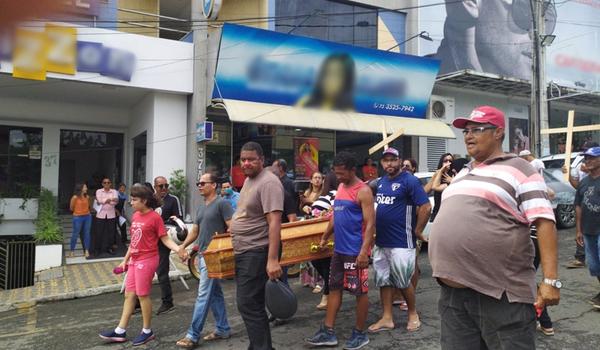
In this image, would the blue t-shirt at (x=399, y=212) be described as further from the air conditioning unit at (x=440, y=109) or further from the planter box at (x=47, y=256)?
the air conditioning unit at (x=440, y=109)

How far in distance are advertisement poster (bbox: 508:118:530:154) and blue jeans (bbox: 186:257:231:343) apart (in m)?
16.6

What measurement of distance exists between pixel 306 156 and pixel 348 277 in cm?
1030

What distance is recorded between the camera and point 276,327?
5.12m

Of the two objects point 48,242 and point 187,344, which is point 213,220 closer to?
point 187,344

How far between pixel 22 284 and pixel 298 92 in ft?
26.1

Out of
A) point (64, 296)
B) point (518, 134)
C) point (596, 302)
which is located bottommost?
point (64, 296)

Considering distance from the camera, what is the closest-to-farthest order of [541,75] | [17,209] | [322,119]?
[17,209], [322,119], [541,75]

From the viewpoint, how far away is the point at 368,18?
52.2ft

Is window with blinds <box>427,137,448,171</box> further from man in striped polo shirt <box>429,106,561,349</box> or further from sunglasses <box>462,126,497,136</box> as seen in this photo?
man in striped polo shirt <box>429,106,561,349</box>

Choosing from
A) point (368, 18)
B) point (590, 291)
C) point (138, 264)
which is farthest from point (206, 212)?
point (368, 18)

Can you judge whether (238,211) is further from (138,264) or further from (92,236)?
(92,236)

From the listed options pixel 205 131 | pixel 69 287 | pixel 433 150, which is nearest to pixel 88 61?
pixel 205 131

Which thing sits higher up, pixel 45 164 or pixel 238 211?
pixel 45 164

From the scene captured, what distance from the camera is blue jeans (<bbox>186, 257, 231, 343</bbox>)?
4.63 meters
